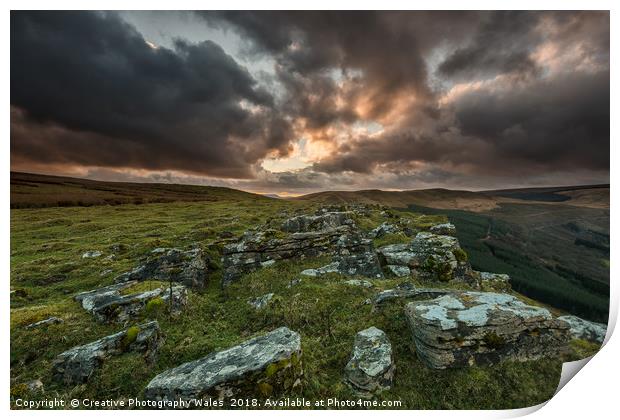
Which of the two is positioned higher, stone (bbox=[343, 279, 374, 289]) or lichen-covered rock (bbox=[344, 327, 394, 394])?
stone (bbox=[343, 279, 374, 289])

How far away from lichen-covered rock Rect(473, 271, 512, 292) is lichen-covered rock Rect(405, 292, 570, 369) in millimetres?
6133

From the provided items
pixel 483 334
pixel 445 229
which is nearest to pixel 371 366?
pixel 483 334

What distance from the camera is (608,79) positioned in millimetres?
10523

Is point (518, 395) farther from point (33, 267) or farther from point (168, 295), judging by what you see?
point (33, 267)

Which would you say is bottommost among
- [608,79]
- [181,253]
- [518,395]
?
[518,395]

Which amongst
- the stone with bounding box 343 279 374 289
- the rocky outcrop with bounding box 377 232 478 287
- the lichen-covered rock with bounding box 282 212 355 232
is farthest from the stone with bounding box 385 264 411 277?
the lichen-covered rock with bounding box 282 212 355 232

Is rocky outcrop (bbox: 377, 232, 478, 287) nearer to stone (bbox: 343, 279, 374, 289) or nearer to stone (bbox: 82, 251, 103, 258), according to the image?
stone (bbox: 343, 279, 374, 289)

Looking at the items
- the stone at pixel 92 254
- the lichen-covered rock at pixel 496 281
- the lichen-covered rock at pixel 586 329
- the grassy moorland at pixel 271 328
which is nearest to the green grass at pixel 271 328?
the grassy moorland at pixel 271 328

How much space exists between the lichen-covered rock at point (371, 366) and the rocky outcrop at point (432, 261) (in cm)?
515

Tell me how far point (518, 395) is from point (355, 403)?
412cm

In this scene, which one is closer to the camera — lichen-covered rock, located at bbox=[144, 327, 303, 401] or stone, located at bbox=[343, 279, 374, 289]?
lichen-covered rock, located at bbox=[144, 327, 303, 401]

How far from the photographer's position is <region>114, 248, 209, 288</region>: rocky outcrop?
38.2 ft

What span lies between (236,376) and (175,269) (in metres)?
7.43

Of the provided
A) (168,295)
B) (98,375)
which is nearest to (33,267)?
(168,295)
